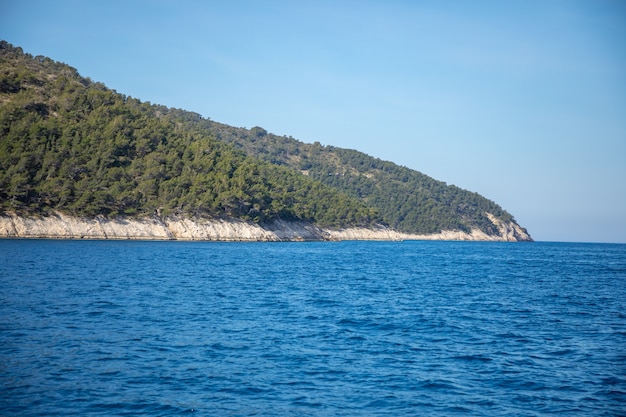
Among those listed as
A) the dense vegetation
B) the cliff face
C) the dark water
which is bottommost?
the dark water

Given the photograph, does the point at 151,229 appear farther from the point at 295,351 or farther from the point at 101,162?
the point at 295,351

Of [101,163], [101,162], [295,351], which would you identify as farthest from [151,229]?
[295,351]

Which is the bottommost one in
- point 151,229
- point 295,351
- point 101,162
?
point 295,351

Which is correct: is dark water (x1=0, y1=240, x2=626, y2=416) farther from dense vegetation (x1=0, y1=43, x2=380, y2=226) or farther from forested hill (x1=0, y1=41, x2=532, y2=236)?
forested hill (x1=0, y1=41, x2=532, y2=236)

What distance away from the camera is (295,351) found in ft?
60.6

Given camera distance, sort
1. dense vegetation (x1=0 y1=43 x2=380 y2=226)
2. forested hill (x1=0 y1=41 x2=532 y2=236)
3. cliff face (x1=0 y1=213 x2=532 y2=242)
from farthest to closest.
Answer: dense vegetation (x1=0 y1=43 x2=380 y2=226), forested hill (x1=0 y1=41 x2=532 y2=236), cliff face (x1=0 y1=213 x2=532 y2=242)

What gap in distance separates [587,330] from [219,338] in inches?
622

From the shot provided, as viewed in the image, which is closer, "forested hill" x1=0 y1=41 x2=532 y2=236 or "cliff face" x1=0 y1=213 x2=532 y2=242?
"cliff face" x1=0 y1=213 x2=532 y2=242

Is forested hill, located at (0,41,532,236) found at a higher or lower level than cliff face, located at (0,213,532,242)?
higher

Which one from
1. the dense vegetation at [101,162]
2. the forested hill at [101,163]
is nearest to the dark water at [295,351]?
the dense vegetation at [101,162]

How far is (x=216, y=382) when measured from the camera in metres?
14.9

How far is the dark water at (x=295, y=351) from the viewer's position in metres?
13.7

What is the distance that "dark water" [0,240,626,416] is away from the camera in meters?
13.7

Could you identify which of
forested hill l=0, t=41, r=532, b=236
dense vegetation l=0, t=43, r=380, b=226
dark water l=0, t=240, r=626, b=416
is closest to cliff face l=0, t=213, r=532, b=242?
forested hill l=0, t=41, r=532, b=236
